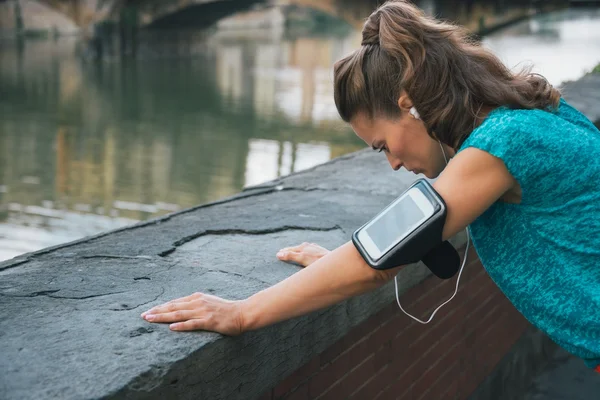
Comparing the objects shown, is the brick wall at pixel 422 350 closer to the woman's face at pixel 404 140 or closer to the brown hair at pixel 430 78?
the woman's face at pixel 404 140

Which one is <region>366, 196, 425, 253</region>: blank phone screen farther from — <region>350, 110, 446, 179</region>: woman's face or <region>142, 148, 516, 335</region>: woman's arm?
<region>350, 110, 446, 179</region>: woman's face

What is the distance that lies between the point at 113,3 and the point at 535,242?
2471 cm

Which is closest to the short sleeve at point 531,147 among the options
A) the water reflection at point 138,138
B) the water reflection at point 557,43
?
the water reflection at point 138,138

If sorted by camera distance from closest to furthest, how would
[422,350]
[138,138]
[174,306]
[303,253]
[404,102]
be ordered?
[404,102], [174,306], [303,253], [422,350], [138,138]

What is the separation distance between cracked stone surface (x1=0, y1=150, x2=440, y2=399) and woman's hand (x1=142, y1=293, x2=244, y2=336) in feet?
0.06

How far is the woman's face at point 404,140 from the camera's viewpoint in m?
1.43

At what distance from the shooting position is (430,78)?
137 cm

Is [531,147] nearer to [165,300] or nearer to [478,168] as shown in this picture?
[478,168]

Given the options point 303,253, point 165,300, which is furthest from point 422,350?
point 165,300

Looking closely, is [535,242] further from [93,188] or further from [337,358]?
[93,188]

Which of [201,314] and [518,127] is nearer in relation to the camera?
[518,127]

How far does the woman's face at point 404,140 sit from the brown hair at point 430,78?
2cm

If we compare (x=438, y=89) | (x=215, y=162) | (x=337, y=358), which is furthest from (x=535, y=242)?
(x=215, y=162)

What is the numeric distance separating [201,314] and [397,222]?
0.40 m
